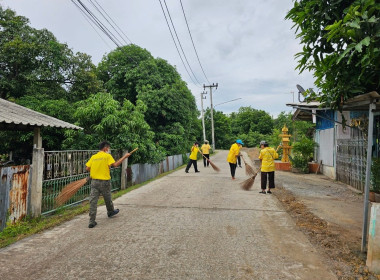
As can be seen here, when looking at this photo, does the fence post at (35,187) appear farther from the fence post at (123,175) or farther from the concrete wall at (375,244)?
the concrete wall at (375,244)

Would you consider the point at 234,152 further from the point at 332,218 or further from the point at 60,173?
the point at 60,173

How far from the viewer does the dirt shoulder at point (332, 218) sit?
11.3 feet

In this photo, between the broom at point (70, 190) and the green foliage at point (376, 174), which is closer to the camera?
the broom at point (70, 190)

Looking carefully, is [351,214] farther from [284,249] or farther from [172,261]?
[172,261]

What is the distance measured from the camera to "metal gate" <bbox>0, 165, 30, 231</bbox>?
4902mm

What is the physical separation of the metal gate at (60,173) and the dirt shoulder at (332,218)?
5331 mm

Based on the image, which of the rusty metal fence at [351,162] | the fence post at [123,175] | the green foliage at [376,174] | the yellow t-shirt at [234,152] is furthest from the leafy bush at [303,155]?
the fence post at [123,175]

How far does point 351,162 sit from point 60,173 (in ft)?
28.6

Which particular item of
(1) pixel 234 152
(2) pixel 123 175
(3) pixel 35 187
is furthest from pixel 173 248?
(1) pixel 234 152

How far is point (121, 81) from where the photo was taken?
2055cm

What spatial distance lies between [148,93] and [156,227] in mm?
14194

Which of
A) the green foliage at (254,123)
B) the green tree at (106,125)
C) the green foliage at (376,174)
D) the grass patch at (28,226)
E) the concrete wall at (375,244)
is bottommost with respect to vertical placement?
the grass patch at (28,226)

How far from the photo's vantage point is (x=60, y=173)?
656 centimetres

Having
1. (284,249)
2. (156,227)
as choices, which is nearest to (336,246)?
(284,249)
